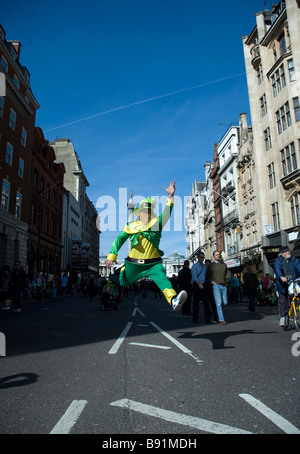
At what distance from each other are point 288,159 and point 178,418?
1062 inches

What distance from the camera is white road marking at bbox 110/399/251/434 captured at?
2301 millimetres

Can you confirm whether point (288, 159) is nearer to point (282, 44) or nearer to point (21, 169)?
point (282, 44)

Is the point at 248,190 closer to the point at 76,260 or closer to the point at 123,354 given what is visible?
the point at 76,260

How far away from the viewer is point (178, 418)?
251 centimetres

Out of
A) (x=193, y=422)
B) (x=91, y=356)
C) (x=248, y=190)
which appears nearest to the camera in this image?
(x=193, y=422)

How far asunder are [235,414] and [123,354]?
2.60 meters

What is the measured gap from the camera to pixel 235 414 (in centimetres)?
259

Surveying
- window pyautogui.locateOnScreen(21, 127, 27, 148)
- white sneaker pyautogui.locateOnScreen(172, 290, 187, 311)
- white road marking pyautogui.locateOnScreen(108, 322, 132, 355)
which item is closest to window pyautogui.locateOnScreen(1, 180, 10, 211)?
window pyautogui.locateOnScreen(21, 127, 27, 148)

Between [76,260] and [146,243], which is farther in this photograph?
[76,260]

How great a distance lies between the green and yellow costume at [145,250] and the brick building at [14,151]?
950 inches

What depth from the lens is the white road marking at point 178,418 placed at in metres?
2.30
